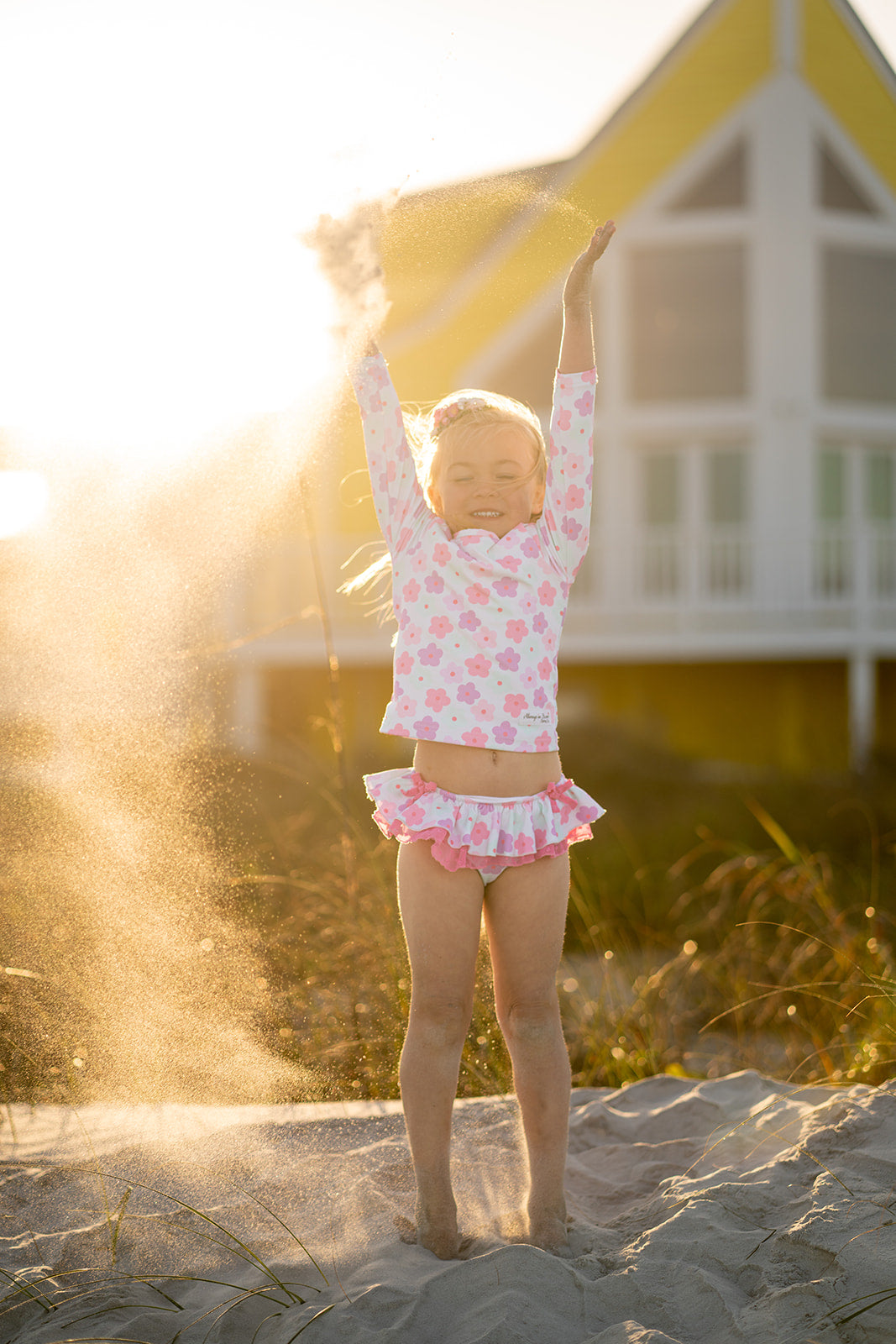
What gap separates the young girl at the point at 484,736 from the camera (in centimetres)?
208

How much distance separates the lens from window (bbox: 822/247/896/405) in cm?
1212

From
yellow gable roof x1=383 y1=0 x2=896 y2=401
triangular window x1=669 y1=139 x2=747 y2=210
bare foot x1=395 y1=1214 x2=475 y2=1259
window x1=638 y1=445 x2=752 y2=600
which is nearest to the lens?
bare foot x1=395 y1=1214 x2=475 y2=1259

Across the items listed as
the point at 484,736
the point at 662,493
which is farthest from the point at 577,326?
the point at 662,493

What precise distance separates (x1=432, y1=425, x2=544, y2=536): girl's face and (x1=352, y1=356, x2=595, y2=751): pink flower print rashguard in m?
0.03

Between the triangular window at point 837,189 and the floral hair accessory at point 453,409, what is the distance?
1141 centimetres

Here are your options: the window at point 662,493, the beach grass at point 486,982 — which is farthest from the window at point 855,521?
the beach grass at point 486,982

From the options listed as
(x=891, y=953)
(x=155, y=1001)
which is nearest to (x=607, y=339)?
(x=891, y=953)

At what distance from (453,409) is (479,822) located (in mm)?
864

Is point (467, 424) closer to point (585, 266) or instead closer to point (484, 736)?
point (585, 266)

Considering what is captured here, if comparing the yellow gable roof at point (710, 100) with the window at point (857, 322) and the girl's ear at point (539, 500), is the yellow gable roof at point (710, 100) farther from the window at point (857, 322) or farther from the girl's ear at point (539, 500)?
the girl's ear at point (539, 500)

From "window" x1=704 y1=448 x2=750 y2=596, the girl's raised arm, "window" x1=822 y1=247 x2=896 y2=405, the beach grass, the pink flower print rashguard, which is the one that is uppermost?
"window" x1=822 y1=247 x2=896 y2=405

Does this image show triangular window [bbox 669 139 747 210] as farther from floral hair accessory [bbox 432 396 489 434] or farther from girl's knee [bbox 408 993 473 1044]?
girl's knee [bbox 408 993 473 1044]

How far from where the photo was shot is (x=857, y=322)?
12258 mm

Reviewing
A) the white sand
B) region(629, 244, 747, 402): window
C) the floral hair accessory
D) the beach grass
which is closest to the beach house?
region(629, 244, 747, 402): window
